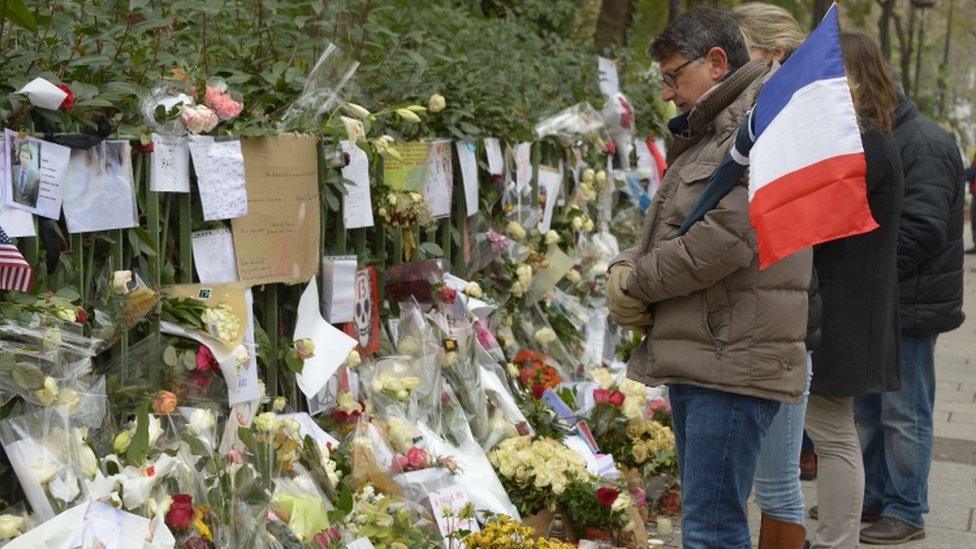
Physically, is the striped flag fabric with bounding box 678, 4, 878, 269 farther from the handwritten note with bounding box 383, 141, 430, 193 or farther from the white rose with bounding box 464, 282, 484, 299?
the white rose with bounding box 464, 282, 484, 299

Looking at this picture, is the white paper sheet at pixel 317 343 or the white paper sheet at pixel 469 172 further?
the white paper sheet at pixel 469 172

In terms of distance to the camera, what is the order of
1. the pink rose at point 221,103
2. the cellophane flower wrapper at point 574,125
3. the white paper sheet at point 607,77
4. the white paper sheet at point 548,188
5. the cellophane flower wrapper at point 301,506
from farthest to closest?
the white paper sheet at point 607,77 < the cellophane flower wrapper at point 574,125 < the white paper sheet at point 548,188 < the pink rose at point 221,103 < the cellophane flower wrapper at point 301,506

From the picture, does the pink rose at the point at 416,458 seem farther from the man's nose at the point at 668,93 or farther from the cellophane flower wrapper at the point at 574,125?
the cellophane flower wrapper at the point at 574,125

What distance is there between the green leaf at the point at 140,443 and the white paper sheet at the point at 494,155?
276cm

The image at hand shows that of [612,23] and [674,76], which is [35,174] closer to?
[674,76]

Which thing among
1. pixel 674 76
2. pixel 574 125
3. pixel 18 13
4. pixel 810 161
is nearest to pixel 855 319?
pixel 674 76

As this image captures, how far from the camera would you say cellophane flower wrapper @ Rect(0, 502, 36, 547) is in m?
3.01

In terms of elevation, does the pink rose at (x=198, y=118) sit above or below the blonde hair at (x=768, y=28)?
below

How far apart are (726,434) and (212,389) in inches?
57.5

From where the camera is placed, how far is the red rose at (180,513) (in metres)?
3.30

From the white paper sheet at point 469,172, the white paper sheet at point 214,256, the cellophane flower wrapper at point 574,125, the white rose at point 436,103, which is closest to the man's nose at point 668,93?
the white paper sheet at point 214,256

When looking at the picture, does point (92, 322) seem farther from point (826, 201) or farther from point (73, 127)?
point (826, 201)

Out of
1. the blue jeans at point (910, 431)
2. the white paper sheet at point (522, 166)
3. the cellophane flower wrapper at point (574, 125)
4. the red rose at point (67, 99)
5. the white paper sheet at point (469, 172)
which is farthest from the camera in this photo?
the cellophane flower wrapper at point (574, 125)

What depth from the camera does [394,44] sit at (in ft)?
18.3
